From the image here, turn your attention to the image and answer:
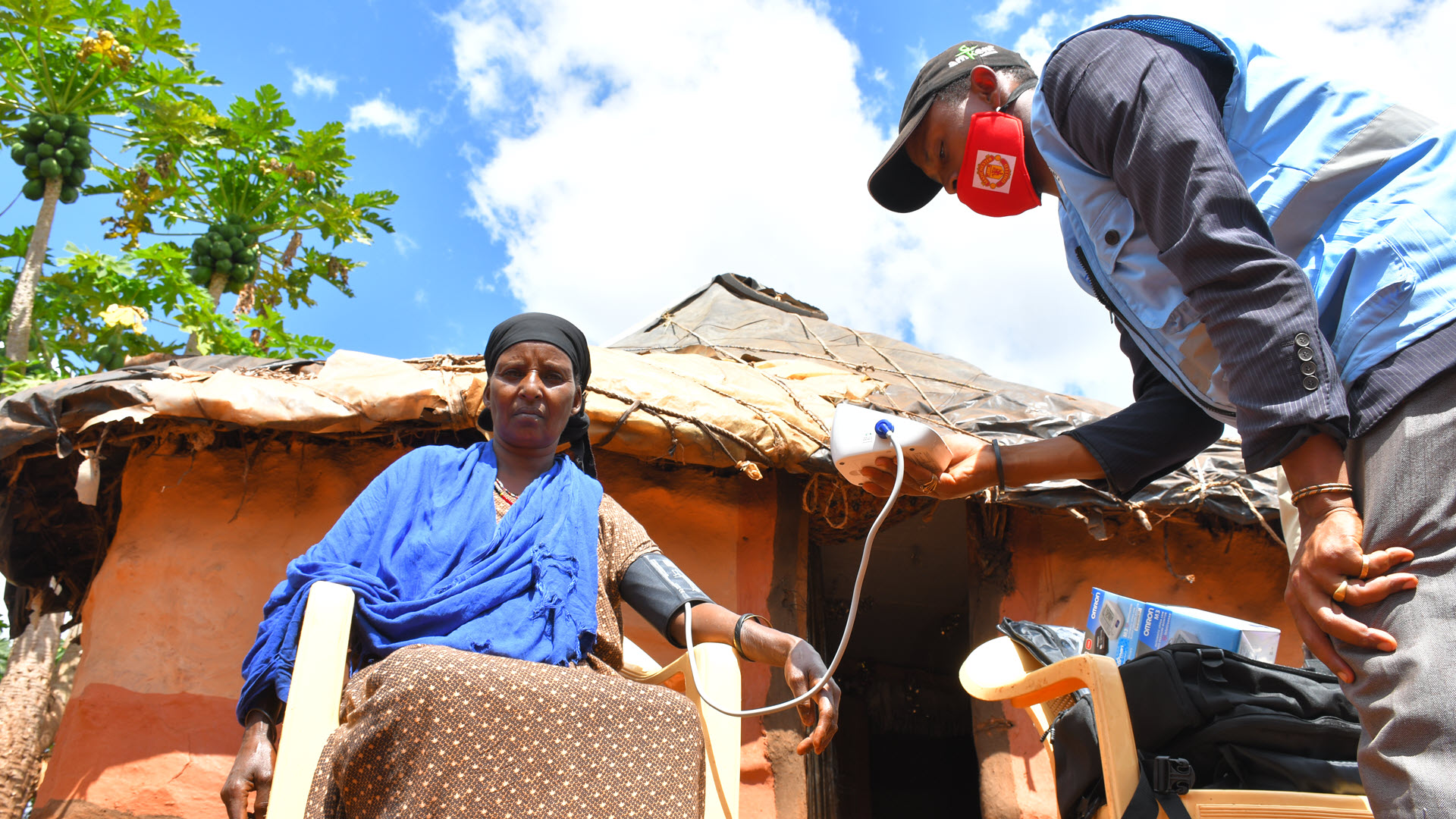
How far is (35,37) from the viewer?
9867 mm

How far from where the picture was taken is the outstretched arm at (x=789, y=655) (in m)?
1.98

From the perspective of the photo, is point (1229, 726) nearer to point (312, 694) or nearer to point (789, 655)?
point (789, 655)

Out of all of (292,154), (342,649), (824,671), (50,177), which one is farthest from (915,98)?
(50,177)

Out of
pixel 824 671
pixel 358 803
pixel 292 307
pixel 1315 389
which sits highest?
pixel 292 307

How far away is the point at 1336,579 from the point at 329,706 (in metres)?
1.70

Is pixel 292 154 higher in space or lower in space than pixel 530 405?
higher

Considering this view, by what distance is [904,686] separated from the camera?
8.15 m

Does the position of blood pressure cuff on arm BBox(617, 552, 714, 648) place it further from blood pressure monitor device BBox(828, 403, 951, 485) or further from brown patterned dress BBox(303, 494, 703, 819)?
blood pressure monitor device BBox(828, 403, 951, 485)

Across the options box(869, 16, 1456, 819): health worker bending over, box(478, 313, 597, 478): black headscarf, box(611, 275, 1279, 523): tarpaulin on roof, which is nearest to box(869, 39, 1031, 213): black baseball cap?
box(869, 16, 1456, 819): health worker bending over

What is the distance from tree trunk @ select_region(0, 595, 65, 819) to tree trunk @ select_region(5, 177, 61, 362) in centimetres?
281

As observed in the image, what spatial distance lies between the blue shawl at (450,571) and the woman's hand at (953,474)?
0.73m

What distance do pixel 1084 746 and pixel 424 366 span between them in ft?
10.3

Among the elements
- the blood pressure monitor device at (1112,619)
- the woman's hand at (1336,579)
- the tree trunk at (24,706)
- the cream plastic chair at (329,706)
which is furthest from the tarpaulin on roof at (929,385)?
the tree trunk at (24,706)

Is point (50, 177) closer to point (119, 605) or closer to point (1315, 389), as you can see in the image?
point (119, 605)
